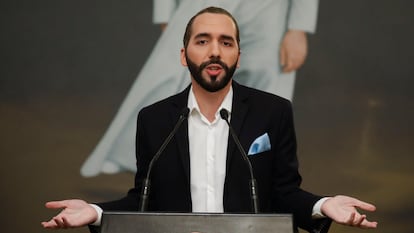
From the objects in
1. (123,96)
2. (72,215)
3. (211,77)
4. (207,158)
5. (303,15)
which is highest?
(303,15)

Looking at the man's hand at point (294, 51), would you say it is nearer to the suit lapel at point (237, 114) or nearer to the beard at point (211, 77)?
the suit lapel at point (237, 114)

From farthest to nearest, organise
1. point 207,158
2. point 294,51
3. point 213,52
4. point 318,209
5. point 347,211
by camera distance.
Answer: point 294,51 < point 207,158 < point 213,52 < point 318,209 < point 347,211

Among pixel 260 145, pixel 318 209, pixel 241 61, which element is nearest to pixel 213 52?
pixel 260 145

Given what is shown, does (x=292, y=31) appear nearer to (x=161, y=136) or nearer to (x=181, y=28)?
(x=181, y=28)

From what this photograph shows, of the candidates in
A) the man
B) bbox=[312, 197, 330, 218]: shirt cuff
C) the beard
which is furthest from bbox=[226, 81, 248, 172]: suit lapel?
bbox=[312, 197, 330, 218]: shirt cuff

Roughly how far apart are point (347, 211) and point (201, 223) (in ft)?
1.38

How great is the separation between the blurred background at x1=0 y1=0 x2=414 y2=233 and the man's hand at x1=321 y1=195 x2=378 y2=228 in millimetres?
1832

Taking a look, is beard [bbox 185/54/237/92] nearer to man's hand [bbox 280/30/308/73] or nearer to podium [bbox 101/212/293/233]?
podium [bbox 101/212/293/233]

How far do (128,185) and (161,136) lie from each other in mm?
1545

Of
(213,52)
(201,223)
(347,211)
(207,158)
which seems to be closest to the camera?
(201,223)

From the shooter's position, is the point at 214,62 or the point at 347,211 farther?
the point at 214,62

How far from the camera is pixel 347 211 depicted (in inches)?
63.9

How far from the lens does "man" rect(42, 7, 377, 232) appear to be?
1997mm

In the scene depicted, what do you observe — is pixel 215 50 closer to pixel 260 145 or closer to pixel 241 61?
pixel 260 145
